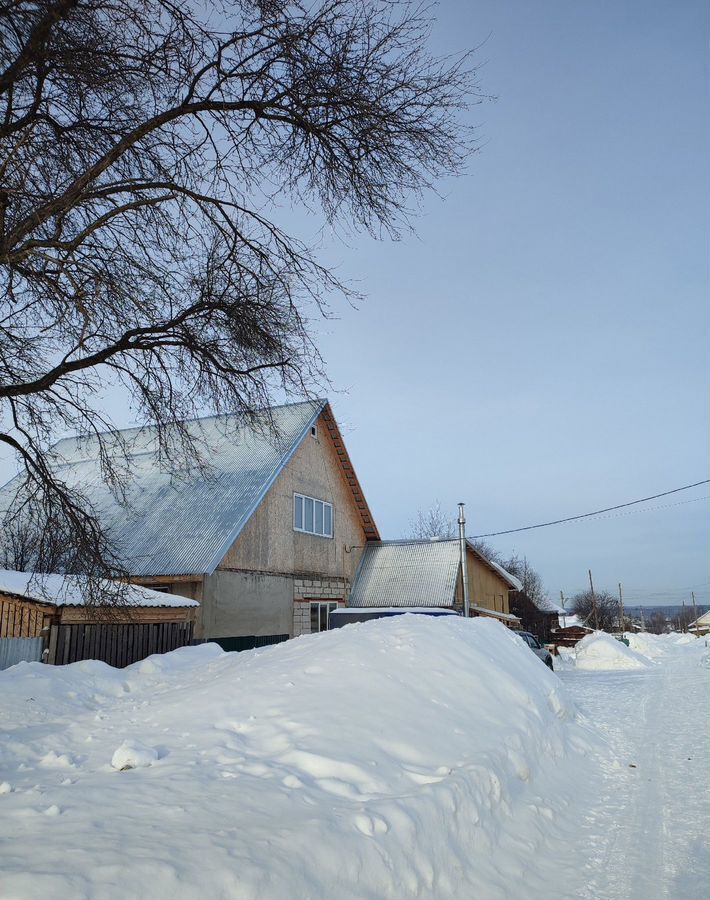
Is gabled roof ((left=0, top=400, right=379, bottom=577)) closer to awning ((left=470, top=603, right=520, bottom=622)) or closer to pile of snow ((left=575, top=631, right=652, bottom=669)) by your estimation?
awning ((left=470, top=603, right=520, bottom=622))

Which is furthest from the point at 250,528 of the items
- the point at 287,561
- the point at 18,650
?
the point at 18,650

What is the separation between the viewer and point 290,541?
20.2m

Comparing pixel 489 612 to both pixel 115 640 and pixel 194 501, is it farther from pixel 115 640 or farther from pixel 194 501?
pixel 115 640

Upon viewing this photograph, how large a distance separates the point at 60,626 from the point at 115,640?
1.25m

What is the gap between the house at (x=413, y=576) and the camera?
913 inches

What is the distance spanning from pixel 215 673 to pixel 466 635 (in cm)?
341

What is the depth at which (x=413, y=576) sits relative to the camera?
78.9ft

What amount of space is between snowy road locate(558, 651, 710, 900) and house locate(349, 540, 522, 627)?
10.6m

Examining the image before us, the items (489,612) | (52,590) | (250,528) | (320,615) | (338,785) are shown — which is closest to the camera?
(338,785)

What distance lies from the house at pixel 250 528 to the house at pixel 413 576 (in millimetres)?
797

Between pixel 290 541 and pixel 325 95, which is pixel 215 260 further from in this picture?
pixel 290 541

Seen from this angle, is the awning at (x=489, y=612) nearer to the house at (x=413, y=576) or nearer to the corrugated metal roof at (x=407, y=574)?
the house at (x=413, y=576)

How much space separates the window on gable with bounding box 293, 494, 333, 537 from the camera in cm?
2089

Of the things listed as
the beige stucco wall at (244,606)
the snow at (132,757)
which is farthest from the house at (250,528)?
the snow at (132,757)
